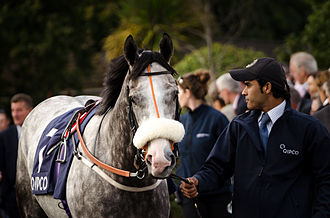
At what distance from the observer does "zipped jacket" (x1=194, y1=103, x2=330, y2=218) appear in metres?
3.11

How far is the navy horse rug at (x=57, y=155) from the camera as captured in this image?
391 cm

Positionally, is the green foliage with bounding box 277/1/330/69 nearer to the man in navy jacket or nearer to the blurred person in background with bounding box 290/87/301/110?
the blurred person in background with bounding box 290/87/301/110

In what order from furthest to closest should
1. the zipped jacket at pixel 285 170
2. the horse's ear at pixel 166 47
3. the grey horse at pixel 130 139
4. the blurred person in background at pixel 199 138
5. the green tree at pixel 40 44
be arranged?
the green tree at pixel 40 44
the blurred person in background at pixel 199 138
the horse's ear at pixel 166 47
the zipped jacket at pixel 285 170
the grey horse at pixel 130 139

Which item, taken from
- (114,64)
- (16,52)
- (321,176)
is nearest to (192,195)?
(321,176)

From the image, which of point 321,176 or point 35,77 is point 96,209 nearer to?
point 321,176

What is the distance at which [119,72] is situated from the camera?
361 centimetres

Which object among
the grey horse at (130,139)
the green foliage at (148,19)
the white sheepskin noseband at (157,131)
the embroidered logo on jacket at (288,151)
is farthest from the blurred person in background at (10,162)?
the green foliage at (148,19)

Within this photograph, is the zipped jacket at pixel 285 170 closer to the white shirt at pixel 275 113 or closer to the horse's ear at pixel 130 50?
the white shirt at pixel 275 113

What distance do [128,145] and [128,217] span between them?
0.55 metres

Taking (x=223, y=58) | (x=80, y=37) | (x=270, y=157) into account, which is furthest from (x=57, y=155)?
(x=80, y=37)

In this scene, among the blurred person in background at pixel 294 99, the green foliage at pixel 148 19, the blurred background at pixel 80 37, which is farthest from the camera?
the green foliage at pixel 148 19

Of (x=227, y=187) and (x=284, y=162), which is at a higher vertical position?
(x=284, y=162)

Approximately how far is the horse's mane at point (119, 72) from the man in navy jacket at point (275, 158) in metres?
0.57

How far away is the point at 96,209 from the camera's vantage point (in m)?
3.52
